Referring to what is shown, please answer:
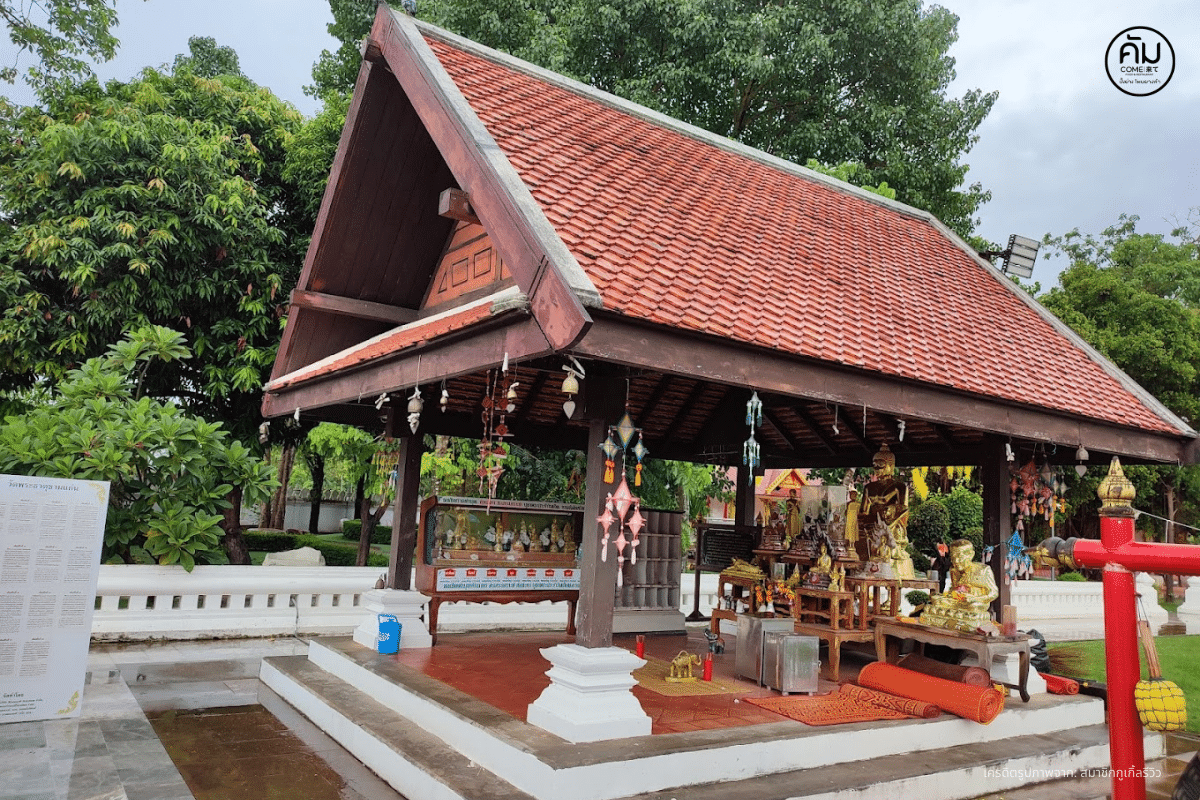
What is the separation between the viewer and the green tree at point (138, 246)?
1118cm

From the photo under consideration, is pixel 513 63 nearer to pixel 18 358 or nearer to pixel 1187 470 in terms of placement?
pixel 18 358

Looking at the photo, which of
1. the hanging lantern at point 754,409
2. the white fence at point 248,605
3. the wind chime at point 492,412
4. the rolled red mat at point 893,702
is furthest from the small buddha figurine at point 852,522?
the white fence at point 248,605

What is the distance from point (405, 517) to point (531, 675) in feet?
6.67

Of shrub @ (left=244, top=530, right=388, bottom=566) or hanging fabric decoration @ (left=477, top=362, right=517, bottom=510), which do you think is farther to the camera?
shrub @ (left=244, top=530, right=388, bottom=566)

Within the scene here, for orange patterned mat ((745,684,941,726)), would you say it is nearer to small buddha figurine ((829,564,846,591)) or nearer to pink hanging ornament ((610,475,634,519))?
small buddha figurine ((829,564,846,591))

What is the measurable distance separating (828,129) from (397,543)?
13.1 meters

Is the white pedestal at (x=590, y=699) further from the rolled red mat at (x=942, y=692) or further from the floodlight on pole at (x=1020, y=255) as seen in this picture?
the floodlight on pole at (x=1020, y=255)

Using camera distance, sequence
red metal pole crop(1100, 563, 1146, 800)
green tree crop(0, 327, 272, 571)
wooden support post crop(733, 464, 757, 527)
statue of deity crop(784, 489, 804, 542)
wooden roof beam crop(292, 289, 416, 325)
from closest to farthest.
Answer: red metal pole crop(1100, 563, 1146, 800) < wooden roof beam crop(292, 289, 416, 325) < statue of deity crop(784, 489, 804, 542) < green tree crop(0, 327, 272, 571) < wooden support post crop(733, 464, 757, 527)

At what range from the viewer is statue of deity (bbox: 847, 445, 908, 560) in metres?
7.68

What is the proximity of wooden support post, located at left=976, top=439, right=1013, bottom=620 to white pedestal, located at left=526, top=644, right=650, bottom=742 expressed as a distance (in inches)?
157

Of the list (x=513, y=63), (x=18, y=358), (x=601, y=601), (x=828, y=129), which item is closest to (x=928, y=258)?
(x=513, y=63)

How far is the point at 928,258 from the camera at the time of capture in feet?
28.4

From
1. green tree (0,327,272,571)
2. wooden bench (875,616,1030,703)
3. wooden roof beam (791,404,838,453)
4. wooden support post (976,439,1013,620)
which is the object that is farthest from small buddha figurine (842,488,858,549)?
green tree (0,327,272,571)

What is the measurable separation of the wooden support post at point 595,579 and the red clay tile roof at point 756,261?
120 cm
